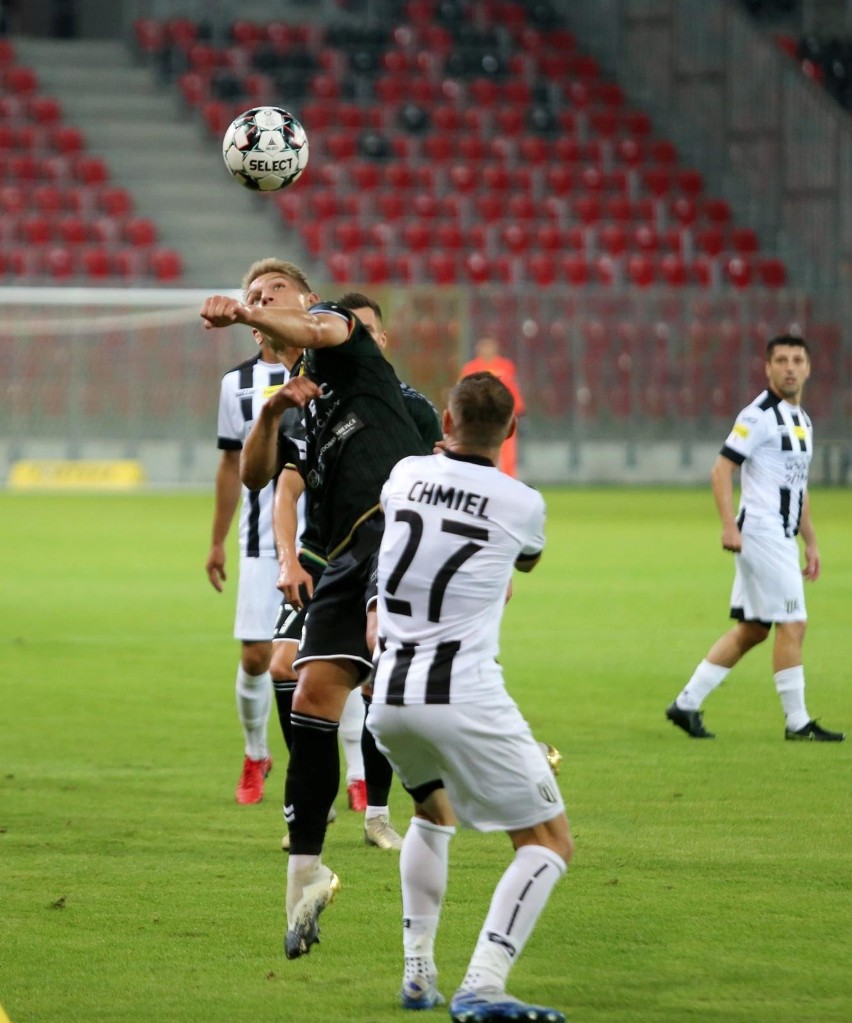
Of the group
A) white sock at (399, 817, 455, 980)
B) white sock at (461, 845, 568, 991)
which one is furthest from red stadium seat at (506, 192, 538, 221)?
white sock at (461, 845, 568, 991)

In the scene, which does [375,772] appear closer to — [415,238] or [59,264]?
[59,264]

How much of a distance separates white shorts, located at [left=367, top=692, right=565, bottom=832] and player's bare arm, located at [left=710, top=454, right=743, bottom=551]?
430 cm

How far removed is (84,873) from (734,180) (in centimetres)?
2842

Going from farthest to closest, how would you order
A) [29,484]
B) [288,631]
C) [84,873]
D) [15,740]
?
[29,484]
[15,740]
[288,631]
[84,873]

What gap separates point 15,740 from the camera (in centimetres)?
852

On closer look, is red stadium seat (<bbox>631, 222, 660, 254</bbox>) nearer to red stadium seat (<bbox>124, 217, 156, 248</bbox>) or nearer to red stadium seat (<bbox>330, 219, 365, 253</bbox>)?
red stadium seat (<bbox>330, 219, 365, 253</bbox>)

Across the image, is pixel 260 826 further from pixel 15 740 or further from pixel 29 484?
pixel 29 484

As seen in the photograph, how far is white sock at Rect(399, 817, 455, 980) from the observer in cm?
449

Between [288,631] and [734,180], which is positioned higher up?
[734,180]

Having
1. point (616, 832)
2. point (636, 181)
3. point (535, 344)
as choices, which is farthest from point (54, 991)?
point (636, 181)

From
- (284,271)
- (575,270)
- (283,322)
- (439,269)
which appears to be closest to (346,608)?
(283,322)

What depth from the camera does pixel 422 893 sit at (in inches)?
177

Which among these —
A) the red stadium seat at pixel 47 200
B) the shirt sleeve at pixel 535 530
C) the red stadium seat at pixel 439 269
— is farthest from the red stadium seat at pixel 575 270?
the shirt sleeve at pixel 535 530

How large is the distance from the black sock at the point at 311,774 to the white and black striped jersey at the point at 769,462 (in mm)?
4116
